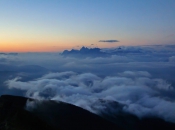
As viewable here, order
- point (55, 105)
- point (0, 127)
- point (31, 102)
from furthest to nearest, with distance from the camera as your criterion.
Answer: point (55, 105)
point (31, 102)
point (0, 127)

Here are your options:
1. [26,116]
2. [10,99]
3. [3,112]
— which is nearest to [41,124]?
[26,116]

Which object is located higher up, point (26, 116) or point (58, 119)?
point (26, 116)

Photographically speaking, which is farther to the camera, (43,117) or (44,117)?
(44,117)

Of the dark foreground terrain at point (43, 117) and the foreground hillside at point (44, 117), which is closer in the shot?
the foreground hillside at point (44, 117)

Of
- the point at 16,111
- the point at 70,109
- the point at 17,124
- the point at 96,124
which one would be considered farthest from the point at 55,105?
the point at 17,124

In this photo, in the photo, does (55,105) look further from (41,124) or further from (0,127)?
(0,127)

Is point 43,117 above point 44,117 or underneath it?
above

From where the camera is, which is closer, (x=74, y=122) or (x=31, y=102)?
(x=74, y=122)

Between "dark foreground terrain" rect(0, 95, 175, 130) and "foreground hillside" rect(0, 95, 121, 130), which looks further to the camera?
"dark foreground terrain" rect(0, 95, 175, 130)

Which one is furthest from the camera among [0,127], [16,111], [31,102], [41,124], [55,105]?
[55,105]
